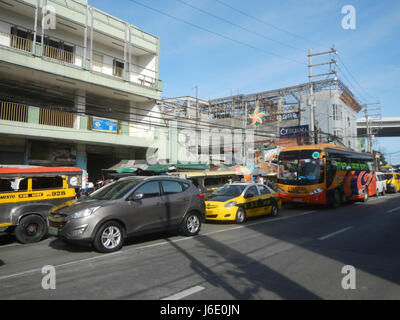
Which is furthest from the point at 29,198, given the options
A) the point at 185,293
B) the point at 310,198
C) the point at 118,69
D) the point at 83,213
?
the point at 118,69

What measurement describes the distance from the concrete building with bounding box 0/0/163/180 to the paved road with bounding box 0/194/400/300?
8.29 meters

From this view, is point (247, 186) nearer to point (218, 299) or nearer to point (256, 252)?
point (256, 252)

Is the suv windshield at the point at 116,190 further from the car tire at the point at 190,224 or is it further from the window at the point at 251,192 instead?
the window at the point at 251,192

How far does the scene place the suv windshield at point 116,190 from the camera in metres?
7.55

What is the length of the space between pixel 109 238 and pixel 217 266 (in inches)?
106

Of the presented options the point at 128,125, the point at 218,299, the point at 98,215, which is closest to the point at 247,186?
the point at 98,215

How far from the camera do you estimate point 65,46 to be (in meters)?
18.3

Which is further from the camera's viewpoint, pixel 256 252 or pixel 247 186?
pixel 247 186

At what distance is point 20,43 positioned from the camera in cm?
1641

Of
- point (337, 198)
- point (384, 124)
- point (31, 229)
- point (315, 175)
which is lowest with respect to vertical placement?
point (31, 229)

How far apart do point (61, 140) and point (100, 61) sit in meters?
6.12

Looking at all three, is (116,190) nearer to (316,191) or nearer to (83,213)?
(83,213)

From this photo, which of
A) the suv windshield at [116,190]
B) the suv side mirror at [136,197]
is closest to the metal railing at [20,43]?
the suv windshield at [116,190]

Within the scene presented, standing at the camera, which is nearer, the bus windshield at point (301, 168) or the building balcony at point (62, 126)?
the building balcony at point (62, 126)
